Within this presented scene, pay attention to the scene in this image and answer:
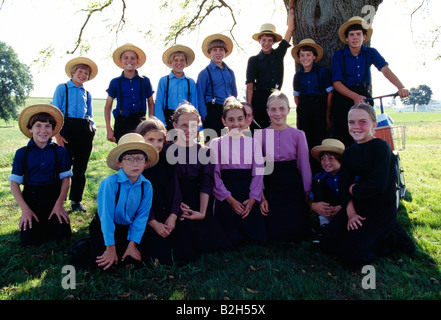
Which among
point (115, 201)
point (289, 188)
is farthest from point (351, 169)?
point (115, 201)

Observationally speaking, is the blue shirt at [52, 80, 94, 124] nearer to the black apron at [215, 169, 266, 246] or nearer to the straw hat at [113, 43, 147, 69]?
the straw hat at [113, 43, 147, 69]

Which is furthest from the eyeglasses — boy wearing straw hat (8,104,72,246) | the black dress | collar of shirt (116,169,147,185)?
the black dress

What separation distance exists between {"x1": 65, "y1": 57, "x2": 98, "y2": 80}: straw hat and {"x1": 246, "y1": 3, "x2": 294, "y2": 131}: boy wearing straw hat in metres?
2.53

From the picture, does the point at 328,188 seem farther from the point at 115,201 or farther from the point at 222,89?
the point at 115,201

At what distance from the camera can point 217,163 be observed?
4.20 meters

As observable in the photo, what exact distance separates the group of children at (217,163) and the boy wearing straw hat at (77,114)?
0.06 ft

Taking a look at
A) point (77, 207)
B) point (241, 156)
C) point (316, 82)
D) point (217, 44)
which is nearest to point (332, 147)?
point (241, 156)

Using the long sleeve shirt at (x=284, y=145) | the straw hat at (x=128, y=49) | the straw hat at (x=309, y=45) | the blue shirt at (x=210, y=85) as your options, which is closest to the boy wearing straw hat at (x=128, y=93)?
the straw hat at (x=128, y=49)

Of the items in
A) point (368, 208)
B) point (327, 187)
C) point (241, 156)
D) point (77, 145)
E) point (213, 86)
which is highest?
point (213, 86)

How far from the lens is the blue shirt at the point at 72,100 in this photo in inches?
199

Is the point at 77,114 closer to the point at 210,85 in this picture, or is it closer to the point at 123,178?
the point at 210,85

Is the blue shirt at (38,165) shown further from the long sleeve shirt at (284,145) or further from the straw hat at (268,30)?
the straw hat at (268,30)

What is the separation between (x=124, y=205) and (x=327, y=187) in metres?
2.54

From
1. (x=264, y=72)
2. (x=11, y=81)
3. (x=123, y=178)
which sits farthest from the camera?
(x=11, y=81)
